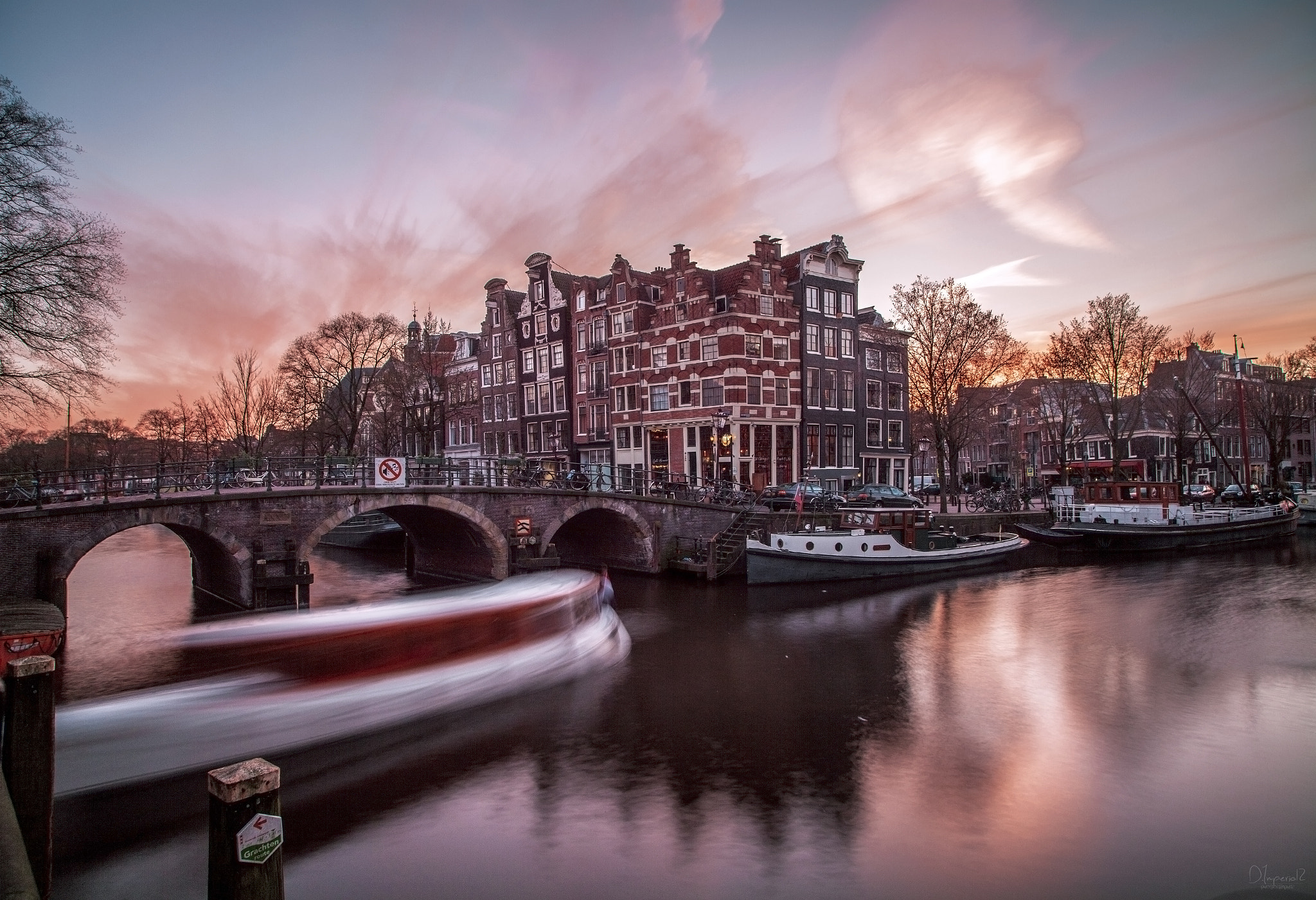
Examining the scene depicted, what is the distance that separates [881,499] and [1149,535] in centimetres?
1359

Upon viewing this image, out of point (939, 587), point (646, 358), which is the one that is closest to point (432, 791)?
point (939, 587)

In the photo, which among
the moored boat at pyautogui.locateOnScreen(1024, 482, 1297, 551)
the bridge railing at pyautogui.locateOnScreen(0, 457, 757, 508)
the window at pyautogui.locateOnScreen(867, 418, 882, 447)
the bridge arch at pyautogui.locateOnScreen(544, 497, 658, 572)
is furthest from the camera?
the window at pyautogui.locateOnScreen(867, 418, 882, 447)

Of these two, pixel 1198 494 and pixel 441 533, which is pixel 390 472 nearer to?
pixel 441 533

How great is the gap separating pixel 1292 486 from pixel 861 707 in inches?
2752

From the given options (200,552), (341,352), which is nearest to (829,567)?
(200,552)

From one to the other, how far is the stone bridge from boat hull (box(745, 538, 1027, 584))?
4.83 m

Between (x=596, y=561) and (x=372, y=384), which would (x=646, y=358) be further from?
(x=372, y=384)

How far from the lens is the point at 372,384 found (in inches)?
1928

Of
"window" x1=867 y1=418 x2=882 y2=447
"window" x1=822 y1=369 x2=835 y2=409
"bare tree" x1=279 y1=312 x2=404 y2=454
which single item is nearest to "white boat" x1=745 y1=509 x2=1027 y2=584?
"window" x1=822 y1=369 x2=835 y2=409

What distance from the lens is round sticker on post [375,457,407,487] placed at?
2461cm

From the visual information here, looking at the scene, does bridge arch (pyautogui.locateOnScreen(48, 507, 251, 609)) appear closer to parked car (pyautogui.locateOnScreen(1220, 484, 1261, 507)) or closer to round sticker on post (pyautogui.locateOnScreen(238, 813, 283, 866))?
round sticker on post (pyautogui.locateOnScreen(238, 813, 283, 866))

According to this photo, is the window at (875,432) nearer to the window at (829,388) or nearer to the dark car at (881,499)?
the window at (829,388)

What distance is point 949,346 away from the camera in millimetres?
38625

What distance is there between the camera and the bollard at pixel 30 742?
6641mm
